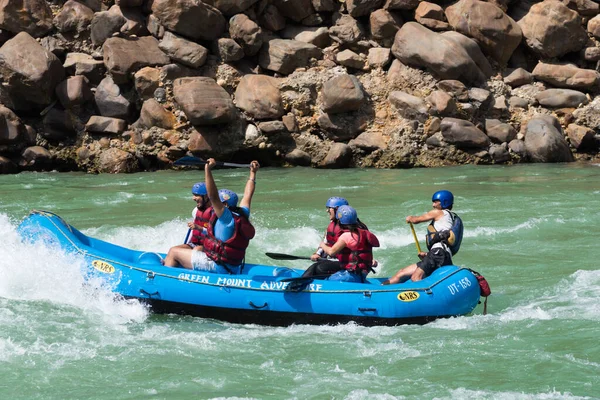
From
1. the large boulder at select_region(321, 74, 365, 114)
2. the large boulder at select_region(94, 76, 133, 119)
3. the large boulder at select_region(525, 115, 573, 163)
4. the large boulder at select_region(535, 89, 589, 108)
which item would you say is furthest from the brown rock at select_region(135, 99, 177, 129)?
the large boulder at select_region(535, 89, 589, 108)

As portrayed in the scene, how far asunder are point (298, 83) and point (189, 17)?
3027mm

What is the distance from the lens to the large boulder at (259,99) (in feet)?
62.8

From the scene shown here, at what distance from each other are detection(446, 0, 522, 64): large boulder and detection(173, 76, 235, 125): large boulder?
19.7 ft

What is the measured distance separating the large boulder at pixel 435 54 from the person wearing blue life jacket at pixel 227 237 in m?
12.7

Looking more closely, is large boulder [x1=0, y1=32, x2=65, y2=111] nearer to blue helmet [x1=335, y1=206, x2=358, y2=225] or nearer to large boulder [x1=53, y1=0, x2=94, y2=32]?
large boulder [x1=53, y1=0, x2=94, y2=32]

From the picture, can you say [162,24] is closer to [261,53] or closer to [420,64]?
[261,53]

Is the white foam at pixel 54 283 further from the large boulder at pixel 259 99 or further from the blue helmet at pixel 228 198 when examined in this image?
the large boulder at pixel 259 99

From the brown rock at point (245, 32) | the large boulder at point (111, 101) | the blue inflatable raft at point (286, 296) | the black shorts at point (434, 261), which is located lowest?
the blue inflatable raft at point (286, 296)

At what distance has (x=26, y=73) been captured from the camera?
19094 millimetres

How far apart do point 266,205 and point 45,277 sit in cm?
635

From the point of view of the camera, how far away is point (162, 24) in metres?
20.0

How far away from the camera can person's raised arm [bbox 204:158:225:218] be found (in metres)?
6.76

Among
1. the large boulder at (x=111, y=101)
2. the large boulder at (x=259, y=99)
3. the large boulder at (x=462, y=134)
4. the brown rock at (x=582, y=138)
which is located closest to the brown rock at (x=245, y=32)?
the large boulder at (x=259, y=99)

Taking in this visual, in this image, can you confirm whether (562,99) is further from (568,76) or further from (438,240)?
(438,240)
